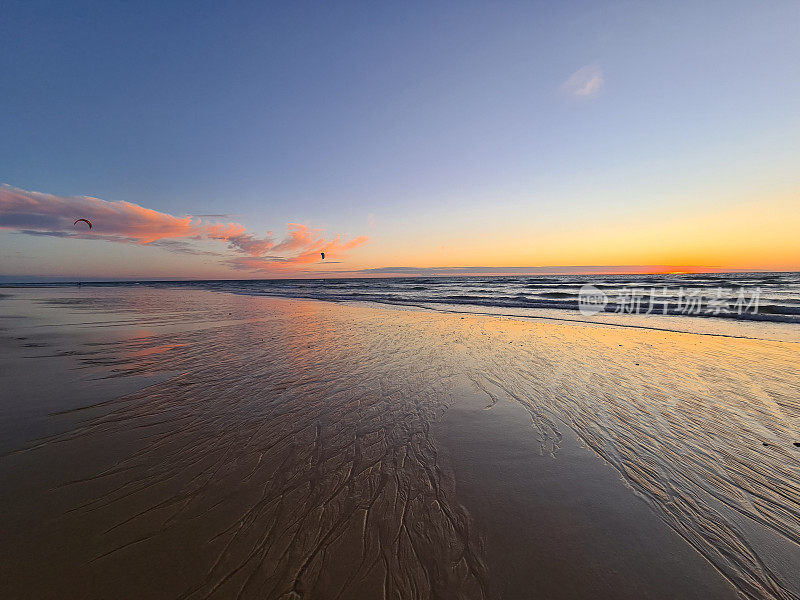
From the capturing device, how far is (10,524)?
9.39 ft

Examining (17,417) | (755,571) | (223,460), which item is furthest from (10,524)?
(755,571)

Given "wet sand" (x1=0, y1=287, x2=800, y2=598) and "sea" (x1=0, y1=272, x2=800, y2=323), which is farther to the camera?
"sea" (x1=0, y1=272, x2=800, y2=323)

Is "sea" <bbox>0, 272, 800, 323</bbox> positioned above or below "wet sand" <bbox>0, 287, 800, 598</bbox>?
below

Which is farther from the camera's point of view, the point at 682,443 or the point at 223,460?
the point at 682,443

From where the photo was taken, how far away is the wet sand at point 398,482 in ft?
8.20

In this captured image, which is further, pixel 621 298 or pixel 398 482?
pixel 621 298

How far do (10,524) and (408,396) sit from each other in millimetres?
4875

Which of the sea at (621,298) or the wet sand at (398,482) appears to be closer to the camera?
the wet sand at (398,482)

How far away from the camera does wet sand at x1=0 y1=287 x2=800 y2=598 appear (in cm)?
250

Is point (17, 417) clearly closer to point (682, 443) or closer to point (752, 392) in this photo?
point (682, 443)

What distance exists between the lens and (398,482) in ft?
12.0

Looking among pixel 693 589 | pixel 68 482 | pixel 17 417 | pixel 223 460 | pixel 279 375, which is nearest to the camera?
pixel 693 589

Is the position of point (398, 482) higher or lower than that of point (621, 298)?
higher

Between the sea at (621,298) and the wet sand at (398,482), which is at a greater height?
the wet sand at (398,482)
